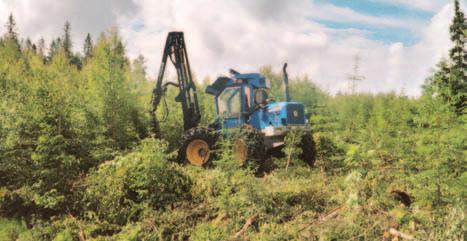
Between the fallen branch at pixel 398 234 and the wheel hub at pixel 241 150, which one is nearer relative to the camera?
the fallen branch at pixel 398 234

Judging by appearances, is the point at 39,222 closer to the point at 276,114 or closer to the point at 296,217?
the point at 296,217

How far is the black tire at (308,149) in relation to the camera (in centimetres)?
1165

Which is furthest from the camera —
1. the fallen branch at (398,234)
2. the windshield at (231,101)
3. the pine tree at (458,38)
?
the pine tree at (458,38)

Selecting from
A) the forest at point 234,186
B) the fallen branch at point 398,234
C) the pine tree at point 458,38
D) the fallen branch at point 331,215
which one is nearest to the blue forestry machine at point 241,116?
the forest at point 234,186

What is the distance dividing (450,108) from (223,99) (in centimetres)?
677

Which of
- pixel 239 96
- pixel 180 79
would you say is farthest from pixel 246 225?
pixel 180 79

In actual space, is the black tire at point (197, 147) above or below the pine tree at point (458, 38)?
below

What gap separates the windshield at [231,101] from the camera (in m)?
11.8

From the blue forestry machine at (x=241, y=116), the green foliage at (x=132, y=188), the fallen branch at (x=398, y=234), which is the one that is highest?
the blue forestry machine at (x=241, y=116)

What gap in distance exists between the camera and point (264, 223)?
670 cm

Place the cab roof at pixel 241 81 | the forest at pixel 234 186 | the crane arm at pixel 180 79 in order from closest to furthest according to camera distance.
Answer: the forest at pixel 234 186 → the cab roof at pixel 241 81 → the crane arm at pixel 180 79

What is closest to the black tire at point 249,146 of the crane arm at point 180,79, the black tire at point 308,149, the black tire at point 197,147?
the black tire at point 197,147

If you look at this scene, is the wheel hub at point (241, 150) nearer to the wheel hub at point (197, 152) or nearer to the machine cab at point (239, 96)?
the wheel hub at point (197, 152)

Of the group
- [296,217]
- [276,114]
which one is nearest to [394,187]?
[296,217]
